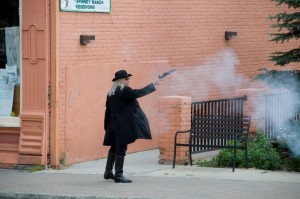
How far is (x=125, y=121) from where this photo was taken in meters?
14.0

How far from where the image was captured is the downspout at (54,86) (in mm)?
15805

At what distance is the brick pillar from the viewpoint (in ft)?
53.6

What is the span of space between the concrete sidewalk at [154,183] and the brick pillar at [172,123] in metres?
0.27

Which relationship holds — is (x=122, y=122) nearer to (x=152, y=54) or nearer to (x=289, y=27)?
(x=289, y=27)

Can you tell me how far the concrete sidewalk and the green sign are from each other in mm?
2796

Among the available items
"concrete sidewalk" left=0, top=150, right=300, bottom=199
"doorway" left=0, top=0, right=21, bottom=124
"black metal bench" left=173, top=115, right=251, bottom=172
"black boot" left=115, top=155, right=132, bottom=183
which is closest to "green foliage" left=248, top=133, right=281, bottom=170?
"black metal bench" left=173, top=115, right=251, bottom=172

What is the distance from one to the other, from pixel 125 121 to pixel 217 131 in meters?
2.68

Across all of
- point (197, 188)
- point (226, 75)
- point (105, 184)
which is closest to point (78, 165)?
point (105, 184)

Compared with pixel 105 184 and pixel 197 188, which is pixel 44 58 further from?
pixel 197 188

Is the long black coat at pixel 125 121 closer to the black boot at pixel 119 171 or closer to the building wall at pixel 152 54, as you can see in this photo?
the black boot at pixel 119 171

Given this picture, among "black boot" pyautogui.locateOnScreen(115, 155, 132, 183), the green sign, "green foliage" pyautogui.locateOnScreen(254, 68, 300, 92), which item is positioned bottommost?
"black boot" pyautogui.locateOnScreen(115, 155, 132, 183)

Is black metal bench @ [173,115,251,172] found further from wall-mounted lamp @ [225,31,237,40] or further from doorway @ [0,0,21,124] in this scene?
wall-mounted lamp @ [225,31,237,40]

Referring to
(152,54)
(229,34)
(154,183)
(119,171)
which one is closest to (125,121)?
(119,171)

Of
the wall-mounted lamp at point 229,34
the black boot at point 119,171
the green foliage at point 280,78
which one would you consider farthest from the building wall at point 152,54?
the green foliage at point 280,78
